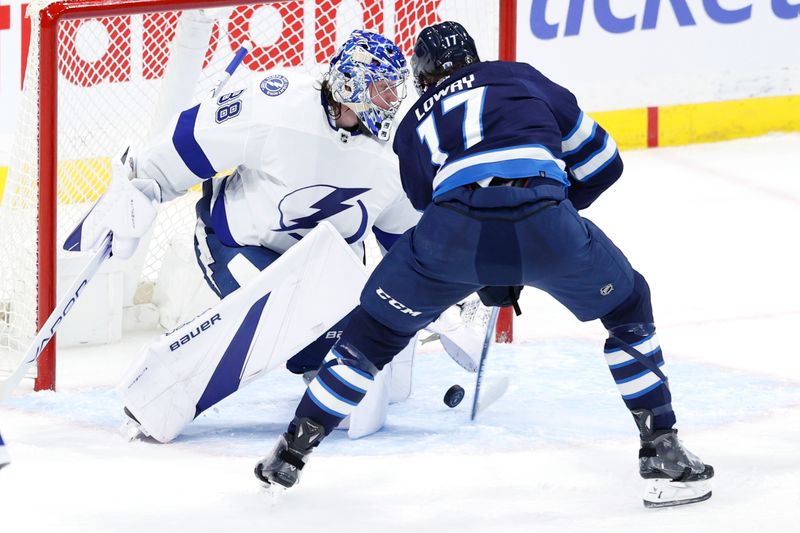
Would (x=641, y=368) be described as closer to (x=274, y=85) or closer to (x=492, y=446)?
(x=492, y=446)

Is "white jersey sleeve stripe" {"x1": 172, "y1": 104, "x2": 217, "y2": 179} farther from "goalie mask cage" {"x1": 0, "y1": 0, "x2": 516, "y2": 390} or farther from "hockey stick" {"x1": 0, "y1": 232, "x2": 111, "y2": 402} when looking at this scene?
"goalie mask cage" {"x1": 0, "y1": 0, "x2": 516, "y2": 390}

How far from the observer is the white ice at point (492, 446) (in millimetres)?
2668

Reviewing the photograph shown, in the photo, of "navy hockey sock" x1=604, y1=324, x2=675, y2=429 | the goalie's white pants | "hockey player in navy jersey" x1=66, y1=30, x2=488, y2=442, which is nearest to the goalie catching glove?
"hockey player in navy jersey" x1=66, y1=30, x2=488, y2=442

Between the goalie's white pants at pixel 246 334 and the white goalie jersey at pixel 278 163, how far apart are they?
18cm

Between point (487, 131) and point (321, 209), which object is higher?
point (487, 131)

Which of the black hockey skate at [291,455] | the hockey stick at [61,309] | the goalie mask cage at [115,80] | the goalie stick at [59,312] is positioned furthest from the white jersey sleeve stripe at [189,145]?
the black hockey skate at [291,455]

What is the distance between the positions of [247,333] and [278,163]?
15.0 inches

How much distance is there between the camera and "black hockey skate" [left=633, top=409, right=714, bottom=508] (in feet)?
8.79

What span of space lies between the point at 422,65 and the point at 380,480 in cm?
82

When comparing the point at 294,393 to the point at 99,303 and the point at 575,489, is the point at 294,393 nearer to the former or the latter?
the point at 99,303

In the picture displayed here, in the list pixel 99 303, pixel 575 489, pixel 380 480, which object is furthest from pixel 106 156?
pixel 575 489

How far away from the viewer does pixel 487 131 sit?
2.59 metres

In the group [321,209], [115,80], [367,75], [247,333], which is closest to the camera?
[367,75]

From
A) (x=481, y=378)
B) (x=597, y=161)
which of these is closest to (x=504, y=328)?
(x=481, y=378)
